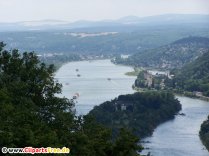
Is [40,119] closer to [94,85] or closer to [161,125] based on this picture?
[161,125]

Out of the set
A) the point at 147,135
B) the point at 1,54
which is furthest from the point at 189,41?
the point at 1,54

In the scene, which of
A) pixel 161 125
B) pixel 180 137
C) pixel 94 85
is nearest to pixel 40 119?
pixel 180 137

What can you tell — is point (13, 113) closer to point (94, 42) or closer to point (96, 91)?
point (96, 91)

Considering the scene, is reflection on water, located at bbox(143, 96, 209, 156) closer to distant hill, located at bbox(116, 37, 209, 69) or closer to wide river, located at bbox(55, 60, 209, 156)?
wide river, located at bbox(55, 60, 209, 156)

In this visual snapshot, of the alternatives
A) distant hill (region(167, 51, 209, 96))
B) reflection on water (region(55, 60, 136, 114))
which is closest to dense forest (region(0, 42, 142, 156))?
reflection on water (region(55, 60, 136, 114))

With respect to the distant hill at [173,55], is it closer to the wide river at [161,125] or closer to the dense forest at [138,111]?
the wide river at [161,125]

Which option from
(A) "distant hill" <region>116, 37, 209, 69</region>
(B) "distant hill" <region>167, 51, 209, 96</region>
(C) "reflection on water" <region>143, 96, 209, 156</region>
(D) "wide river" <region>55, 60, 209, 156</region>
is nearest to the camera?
(C) "reflection on water" <region>143, 96, 209, 156</region>
